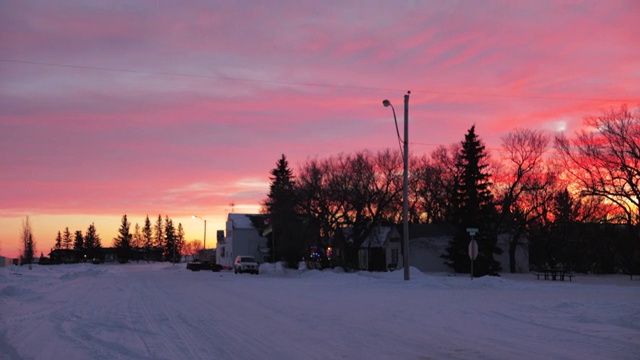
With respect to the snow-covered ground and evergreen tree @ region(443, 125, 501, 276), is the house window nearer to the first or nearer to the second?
evergreen tree @ region(443, 125, 501, 276)

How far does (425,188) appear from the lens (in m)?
60.0

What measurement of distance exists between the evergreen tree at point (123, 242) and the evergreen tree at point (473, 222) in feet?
430

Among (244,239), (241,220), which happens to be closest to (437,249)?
(244,239)

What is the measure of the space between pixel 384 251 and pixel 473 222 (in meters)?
13.4

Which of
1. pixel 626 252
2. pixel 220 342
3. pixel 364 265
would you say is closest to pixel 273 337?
pixel 220 342

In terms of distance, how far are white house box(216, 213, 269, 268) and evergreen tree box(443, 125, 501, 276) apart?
52.6 metres

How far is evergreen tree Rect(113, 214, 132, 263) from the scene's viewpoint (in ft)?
549

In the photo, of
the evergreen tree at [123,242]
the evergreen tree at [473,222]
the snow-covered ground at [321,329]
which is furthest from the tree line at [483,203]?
the evergreen tree at [123,242]

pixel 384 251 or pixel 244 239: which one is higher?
pixel 244 239

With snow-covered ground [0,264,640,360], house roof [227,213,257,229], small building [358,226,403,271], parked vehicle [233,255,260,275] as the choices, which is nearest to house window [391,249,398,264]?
small building [358,226,403,271]

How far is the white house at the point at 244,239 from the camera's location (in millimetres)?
101875

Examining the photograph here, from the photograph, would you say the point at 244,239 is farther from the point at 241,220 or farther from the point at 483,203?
the point at 483,203

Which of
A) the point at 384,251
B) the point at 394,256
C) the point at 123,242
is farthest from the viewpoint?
the point at 123,242

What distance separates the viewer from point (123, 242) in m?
179
